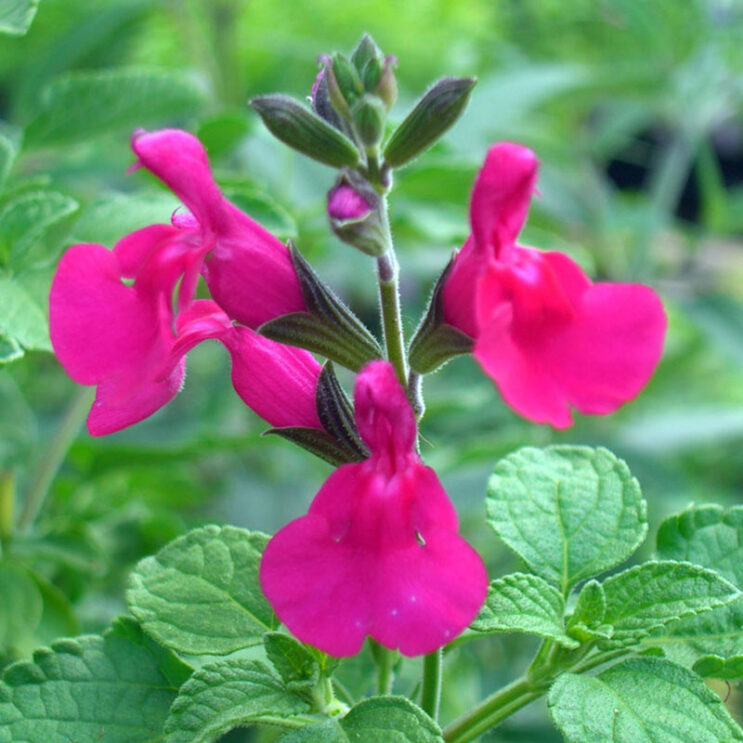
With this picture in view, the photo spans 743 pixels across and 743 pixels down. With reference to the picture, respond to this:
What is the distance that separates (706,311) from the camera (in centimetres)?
185

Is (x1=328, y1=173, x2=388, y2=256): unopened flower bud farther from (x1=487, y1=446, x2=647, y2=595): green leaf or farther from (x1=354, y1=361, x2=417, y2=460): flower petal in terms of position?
(x1=487, y1=446, x2=647, y2=595): green leaf

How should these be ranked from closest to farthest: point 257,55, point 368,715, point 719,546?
point 368,715 < point 719,546 < point 257,55

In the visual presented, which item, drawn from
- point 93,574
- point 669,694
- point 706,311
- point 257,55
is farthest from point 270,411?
point 257,55

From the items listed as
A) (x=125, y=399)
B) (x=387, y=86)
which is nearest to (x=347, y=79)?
(x=387, y=86)

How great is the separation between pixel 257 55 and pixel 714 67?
1014 mm

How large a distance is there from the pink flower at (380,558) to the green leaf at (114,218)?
0.29 metres

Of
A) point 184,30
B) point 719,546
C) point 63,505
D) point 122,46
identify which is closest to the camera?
point 719,546

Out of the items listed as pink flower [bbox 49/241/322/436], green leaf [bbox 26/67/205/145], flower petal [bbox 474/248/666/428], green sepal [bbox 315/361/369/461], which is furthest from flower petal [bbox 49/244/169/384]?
green leaf [bbox 26/67/205/145]

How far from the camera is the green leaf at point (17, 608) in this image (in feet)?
2.84

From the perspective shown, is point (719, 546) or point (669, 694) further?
point (719, 546)

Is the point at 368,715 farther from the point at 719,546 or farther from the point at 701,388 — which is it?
the point at 701,388

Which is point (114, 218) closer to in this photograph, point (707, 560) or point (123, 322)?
point (123, 322)

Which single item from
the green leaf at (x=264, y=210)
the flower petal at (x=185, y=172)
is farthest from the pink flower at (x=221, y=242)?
the green leaf at (x=264, y=210)

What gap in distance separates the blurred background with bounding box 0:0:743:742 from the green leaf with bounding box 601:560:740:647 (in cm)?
19
